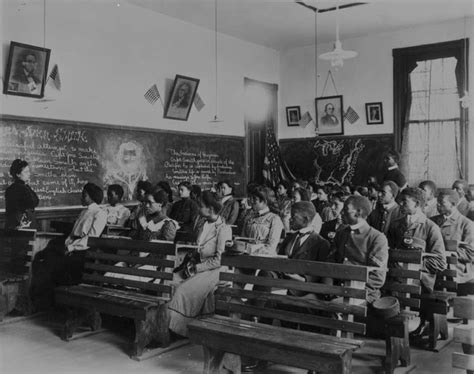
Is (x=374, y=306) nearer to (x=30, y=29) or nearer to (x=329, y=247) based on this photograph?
(x=329, y=247)

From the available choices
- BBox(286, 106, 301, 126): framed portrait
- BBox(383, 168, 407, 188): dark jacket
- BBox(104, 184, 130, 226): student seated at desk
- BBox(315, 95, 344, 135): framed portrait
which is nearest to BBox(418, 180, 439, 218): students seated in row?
BBox(383, 168, 407, 188): dark jacket

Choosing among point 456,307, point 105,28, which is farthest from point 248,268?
point 105,28

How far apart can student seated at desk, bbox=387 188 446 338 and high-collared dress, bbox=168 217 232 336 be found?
1528 mm

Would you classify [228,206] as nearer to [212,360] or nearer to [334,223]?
[334,223]

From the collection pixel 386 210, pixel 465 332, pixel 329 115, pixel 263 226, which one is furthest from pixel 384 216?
pixel 329 115

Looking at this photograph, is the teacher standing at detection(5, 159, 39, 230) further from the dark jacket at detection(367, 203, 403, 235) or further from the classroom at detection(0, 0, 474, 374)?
the dark jacket at detection(367, 203, 403, 235)

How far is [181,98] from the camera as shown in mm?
9742

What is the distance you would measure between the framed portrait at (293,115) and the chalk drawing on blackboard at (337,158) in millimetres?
716

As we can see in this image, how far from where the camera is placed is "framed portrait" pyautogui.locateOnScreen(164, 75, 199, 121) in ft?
31.3

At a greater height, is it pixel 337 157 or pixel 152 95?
pixel 152 95

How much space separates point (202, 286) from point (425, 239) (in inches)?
76.7

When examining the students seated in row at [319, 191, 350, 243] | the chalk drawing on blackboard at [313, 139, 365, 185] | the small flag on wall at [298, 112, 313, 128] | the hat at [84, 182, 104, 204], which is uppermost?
the small flag on wall at [298, 112, 313, 128]

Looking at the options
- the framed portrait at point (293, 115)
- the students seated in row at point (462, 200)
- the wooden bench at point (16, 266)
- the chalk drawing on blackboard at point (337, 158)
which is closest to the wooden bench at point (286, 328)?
the wooden bench at point (16, 266)

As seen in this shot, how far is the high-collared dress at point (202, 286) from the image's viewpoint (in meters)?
4.45
